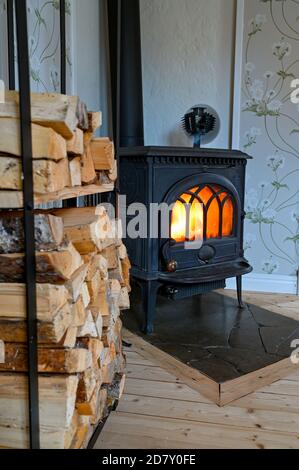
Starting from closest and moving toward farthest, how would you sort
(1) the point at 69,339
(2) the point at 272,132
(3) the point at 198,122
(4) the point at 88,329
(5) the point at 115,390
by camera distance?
(1) the point at 69,339
(4) the point at 88,329
(5) the point at 115,390
(3) the point at 198,122
(2) the point at 272,132

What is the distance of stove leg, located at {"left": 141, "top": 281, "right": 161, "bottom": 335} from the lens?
1844 mm

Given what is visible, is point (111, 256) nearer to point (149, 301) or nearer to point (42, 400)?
point (42, 400)

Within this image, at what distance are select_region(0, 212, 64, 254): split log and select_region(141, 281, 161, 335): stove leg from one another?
41.9 inches

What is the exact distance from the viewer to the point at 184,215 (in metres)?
1.92

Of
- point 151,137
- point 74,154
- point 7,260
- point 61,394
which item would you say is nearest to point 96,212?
point 74,154

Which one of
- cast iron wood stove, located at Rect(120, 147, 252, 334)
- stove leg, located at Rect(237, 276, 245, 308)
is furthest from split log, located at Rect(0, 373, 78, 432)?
stove leg, located at Rect(237, 276, 245, 308)

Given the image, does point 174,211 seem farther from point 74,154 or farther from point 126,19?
point 126,19

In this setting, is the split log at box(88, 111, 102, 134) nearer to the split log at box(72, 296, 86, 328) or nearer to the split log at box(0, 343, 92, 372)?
the split log at box(72, 296, 86, 328)

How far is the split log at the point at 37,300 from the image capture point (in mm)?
803

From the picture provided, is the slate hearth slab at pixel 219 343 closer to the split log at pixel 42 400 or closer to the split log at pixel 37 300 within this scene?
the split log at pixel 42 400

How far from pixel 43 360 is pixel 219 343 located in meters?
1.04

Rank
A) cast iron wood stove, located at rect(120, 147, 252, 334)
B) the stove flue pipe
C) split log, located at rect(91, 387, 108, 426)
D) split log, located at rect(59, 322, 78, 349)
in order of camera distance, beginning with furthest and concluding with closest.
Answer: the stove flue pipe
cast iron wood stove, located at rect(120, 147, 252, 334)
split log, located at rect(91, 387, 108, 426)
split log, located at rect(59, 322, 78, 349)

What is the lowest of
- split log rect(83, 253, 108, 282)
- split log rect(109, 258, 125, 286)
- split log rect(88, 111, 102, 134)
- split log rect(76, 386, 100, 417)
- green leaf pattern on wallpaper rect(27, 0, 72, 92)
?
split log rect(76, 386, 100, 417)

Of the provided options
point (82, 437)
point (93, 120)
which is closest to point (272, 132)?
point (93, 120)
